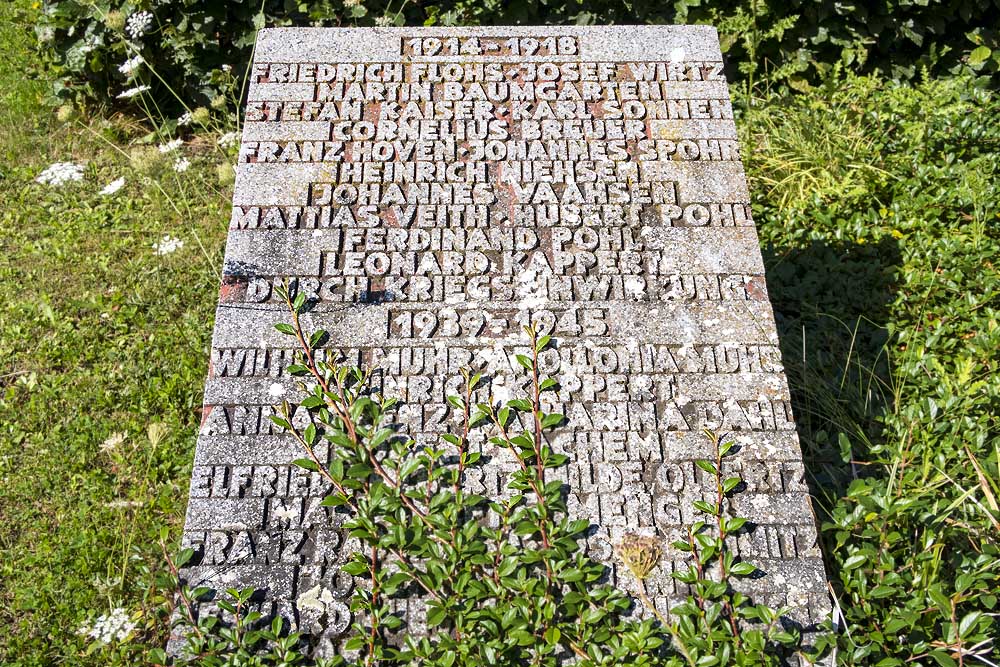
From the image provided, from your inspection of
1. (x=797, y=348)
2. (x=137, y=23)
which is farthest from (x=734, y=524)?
(x=137, y=23)

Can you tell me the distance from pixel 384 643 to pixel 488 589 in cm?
30

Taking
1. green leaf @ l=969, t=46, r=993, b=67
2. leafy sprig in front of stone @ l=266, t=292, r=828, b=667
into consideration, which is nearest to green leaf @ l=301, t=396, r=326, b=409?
leafy sprig in front of stone @ l=266, t=292, r=828, b=667

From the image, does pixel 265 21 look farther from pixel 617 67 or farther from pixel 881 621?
pixel 881 621

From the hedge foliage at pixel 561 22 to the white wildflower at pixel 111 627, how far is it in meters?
3.03

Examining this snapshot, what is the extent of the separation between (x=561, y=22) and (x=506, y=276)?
2862mm

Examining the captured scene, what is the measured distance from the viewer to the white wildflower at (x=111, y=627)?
111 inches

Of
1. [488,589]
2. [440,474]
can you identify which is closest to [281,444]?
[440,474]

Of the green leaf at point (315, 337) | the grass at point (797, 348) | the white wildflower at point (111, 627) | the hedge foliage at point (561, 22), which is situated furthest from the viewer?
the hedge foliage at point (561, 22)

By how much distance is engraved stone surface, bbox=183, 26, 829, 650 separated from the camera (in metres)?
2.60

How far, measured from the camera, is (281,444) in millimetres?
2664

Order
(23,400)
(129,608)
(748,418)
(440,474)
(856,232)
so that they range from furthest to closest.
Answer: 1. (856,232)
2. (23,400)
3. (129,608)
4. (748,418)
5. (440,474)

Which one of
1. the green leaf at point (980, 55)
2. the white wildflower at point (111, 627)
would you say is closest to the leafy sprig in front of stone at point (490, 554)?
the white wildflower at point (111, 627)

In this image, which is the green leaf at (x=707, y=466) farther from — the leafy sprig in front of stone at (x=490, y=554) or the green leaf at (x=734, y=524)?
the green leaf at (x=734, y=524)

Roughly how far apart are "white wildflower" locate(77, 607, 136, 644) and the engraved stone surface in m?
0.53
